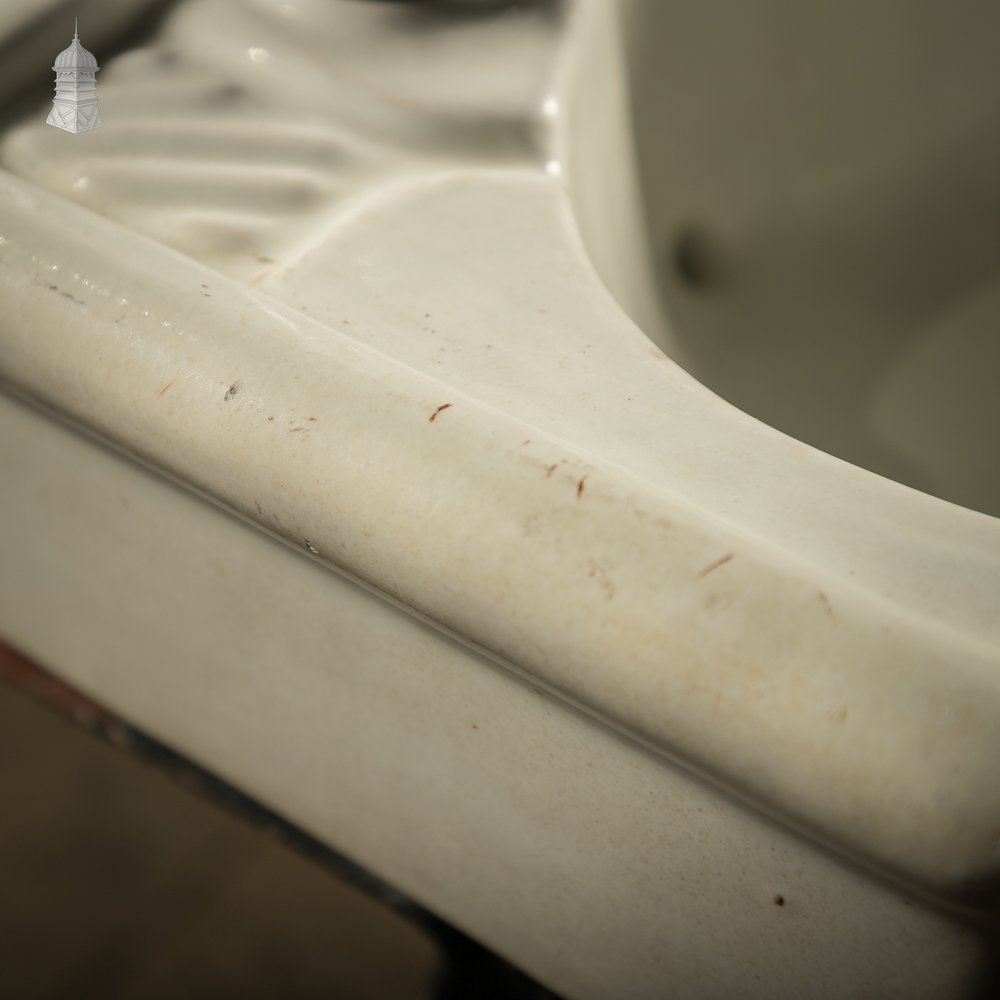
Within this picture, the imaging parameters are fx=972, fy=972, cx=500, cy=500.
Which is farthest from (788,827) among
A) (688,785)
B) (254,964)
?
(254,964)

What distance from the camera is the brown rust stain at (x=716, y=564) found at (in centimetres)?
27

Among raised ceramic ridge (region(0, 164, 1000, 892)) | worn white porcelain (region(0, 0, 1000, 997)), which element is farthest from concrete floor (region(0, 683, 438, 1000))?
raised ceramic ridge (region(0, 164, 1000, 892))

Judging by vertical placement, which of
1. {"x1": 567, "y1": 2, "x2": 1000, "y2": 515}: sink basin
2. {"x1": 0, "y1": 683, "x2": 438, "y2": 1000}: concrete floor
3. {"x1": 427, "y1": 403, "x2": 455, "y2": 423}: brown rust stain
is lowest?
{"x1": 0, "y1": 683, "x2": 438, "y2": 1000}: concrete floor

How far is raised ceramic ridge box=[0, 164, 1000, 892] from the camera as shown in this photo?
251 millimetres

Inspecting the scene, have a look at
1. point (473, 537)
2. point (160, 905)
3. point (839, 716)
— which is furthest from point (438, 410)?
point (160, 905)

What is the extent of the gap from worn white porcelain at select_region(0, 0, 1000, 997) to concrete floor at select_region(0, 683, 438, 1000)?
8.8 inches

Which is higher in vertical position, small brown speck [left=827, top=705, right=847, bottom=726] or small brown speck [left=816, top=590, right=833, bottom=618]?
small brown speck [left=816, top=590, right=833, bottom=618]

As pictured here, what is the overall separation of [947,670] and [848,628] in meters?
0.03

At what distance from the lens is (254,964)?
25.4 inches

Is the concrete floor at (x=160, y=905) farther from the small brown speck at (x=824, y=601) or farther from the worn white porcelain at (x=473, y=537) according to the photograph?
the small brown speck at (x=824, y=601)

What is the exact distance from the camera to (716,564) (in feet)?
0.90

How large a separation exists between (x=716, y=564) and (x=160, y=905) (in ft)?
1.83

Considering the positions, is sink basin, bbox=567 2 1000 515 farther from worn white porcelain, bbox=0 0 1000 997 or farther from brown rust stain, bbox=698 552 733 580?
brown rust stain, bbox=698 552 733 580

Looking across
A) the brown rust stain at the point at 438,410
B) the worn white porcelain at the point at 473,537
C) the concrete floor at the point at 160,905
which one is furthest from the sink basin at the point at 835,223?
the concrete floor at the point at 160,905
